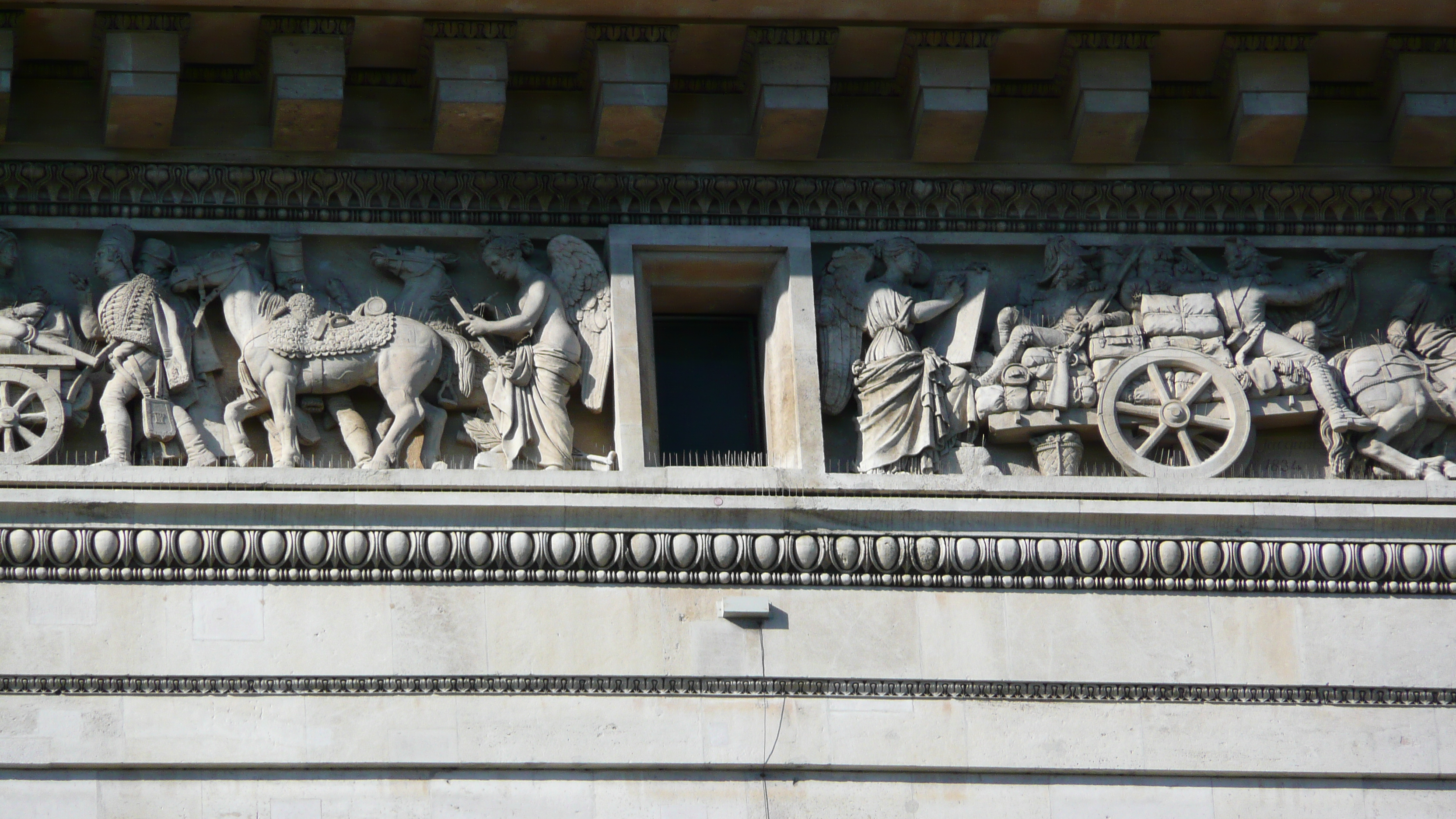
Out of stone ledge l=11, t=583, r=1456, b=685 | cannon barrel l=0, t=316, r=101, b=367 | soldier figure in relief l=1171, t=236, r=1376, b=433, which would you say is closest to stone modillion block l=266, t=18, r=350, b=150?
cannon barrel l=0, t=316, r=101, b=367

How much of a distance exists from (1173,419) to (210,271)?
16.3 ft

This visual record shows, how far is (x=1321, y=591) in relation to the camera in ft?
42.7

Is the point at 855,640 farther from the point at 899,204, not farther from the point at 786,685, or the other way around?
the point at 899,204

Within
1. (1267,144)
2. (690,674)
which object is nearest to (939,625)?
(690,674)

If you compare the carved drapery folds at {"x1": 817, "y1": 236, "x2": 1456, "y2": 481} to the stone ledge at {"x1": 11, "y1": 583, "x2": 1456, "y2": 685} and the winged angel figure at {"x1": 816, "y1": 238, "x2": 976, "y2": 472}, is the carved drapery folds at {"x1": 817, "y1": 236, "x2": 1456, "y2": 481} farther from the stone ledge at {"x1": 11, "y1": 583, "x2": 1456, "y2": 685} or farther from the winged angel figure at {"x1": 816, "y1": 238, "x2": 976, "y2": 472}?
the stone ledge at {"x1": 11, "y1": 583, "x2": 1456, "y2": 685}

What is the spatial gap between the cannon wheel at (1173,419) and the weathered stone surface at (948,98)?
151 cm

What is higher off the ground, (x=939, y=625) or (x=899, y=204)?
(x=899, y=204)

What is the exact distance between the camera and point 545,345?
44.0ft

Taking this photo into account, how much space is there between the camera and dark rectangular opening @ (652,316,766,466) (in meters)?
13.7

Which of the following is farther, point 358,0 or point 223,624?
point 358,0

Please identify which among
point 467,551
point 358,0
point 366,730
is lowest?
point 366,730

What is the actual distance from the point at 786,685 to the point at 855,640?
411 mm

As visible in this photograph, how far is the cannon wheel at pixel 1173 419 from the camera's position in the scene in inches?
527

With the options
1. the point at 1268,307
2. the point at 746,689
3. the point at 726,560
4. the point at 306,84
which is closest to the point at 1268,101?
the point at 1268,307
